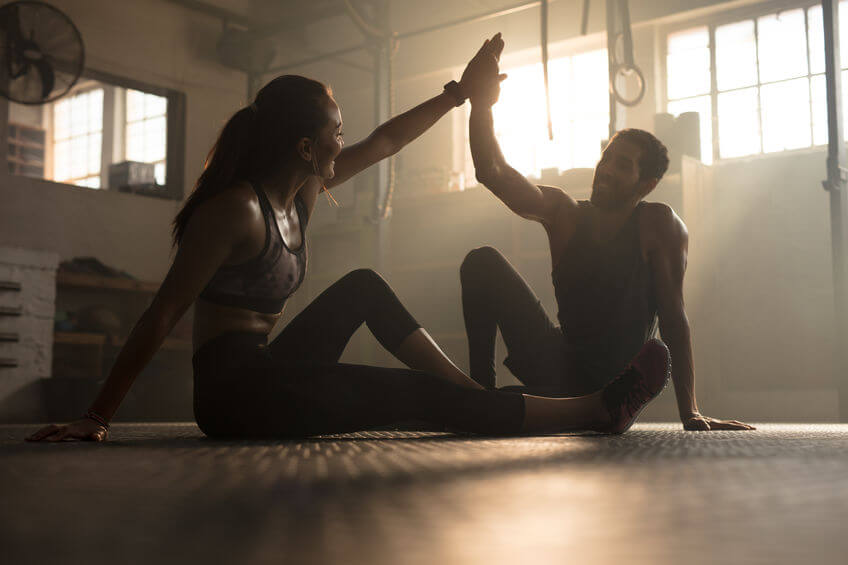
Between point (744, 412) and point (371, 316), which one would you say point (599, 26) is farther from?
point (371, 316)

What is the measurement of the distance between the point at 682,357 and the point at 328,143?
1.08m

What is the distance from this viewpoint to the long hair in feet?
6.17

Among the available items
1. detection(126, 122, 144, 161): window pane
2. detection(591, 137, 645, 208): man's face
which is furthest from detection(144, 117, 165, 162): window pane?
detection(591, 137, 645, 208): man's face

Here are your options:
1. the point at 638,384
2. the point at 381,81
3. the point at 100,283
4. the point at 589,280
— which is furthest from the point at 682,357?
the point at 100,283

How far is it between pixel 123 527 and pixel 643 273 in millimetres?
1800

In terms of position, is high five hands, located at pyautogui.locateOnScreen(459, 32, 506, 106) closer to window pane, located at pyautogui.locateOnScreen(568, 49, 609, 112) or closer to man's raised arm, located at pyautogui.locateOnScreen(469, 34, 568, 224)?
man's raised arm, located at pyautogui.locateOnScreen(469, 34, 568, 224)

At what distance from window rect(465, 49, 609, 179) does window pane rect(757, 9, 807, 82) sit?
1.21 metres

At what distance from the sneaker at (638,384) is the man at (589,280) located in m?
0.39

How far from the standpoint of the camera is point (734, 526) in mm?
700

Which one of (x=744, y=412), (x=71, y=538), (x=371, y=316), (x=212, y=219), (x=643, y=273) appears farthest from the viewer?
(x=744, y=412)

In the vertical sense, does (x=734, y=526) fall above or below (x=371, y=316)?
below

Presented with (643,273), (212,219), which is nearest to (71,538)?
(212,219)

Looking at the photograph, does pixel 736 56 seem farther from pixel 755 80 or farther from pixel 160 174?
pixel 160 174

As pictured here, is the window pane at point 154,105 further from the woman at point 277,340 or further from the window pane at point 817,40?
the woman at point 277,340
